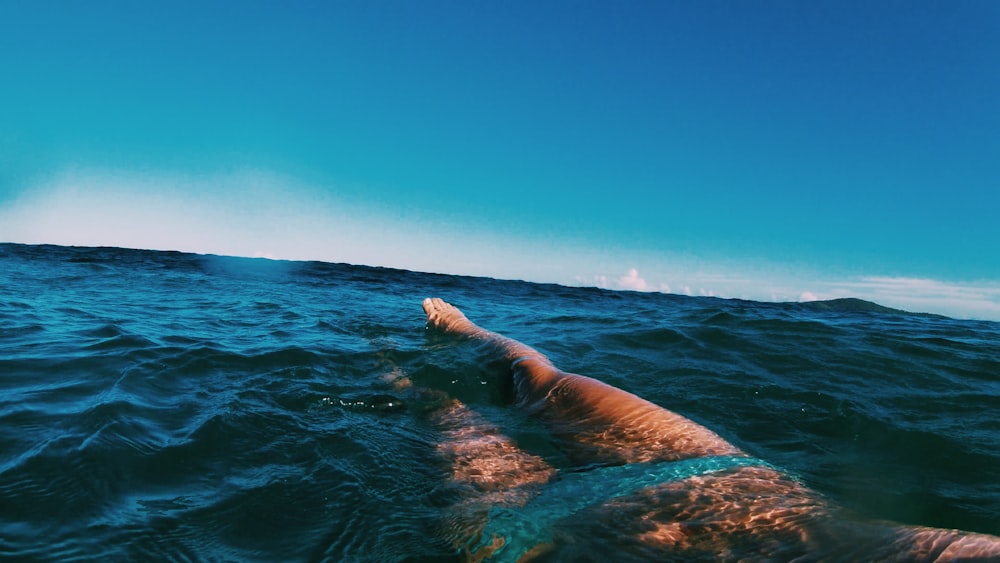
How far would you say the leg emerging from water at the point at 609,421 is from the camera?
327 centimetres

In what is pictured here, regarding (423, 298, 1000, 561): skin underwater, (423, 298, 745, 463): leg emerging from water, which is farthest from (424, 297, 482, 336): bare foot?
(423, 298, 1000, 561): skin underwater

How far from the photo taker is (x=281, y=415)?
3.90 metres

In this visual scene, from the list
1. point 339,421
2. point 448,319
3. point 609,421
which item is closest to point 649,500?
point 609,421

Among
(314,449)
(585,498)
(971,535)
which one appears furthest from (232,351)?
(971,535)

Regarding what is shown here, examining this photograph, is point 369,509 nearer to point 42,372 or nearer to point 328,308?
point 42,372

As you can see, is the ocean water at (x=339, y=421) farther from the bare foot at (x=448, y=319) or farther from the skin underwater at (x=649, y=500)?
the bare foot at (x=448, y=319)

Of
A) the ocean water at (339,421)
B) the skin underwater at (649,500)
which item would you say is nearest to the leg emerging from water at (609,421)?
the skin underwater at (649,500)

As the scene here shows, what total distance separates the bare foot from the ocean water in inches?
14.4

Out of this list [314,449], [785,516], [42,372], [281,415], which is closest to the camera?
[785,516]

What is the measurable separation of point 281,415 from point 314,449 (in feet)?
2.49

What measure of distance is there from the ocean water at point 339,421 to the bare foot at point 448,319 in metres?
0.37

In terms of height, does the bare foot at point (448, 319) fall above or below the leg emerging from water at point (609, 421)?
above

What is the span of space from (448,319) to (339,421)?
5218mm

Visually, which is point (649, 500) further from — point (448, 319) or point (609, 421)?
point (448, 319)
